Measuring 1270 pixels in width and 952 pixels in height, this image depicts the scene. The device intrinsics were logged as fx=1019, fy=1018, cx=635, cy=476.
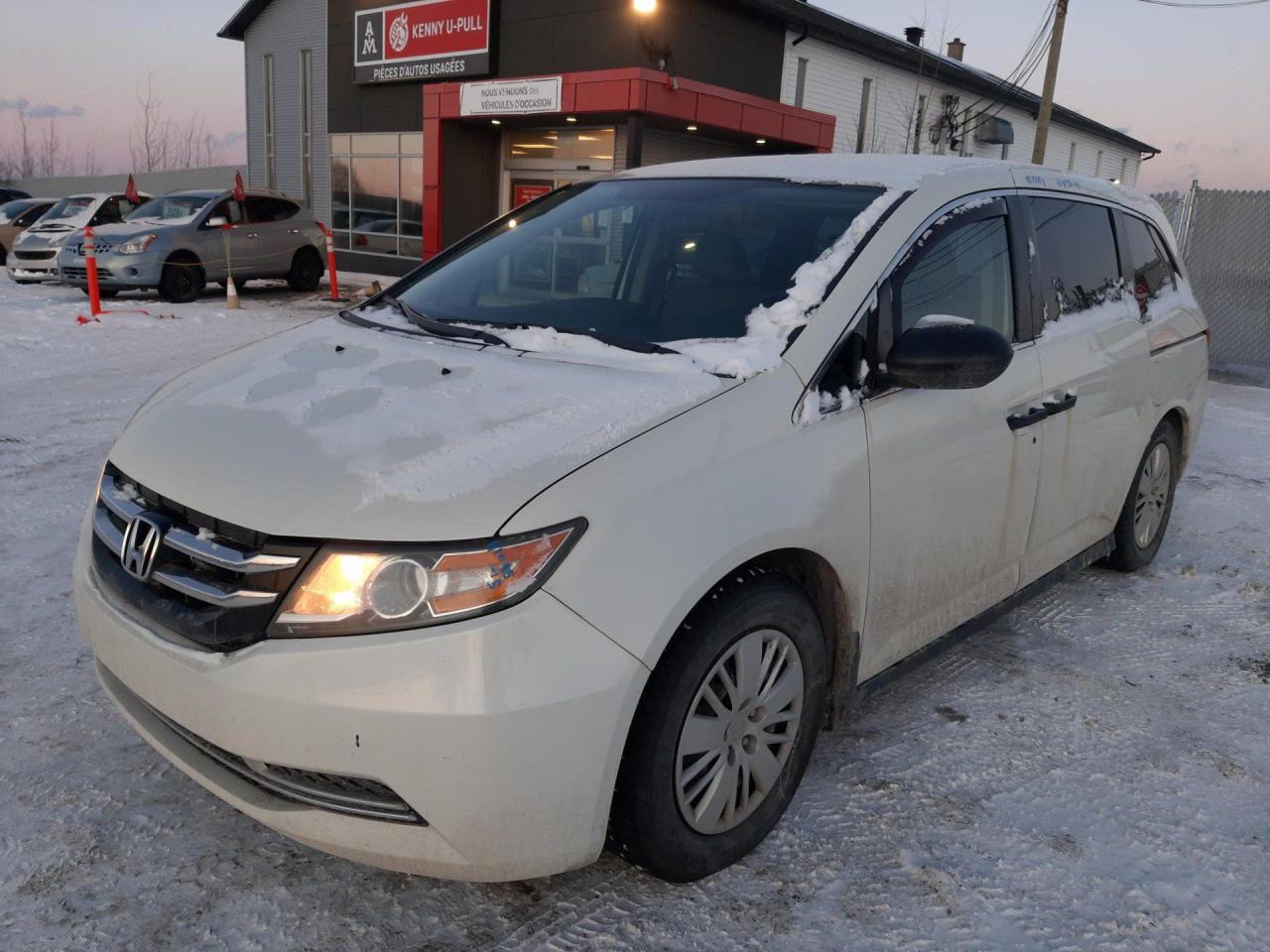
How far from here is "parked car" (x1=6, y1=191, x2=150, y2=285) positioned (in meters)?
16.4

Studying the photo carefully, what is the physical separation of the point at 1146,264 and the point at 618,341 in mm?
2857

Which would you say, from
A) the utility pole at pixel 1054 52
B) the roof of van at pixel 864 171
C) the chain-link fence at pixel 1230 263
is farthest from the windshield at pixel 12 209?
the roof of van at pixel 864 171

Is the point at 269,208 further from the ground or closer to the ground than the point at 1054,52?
closer to the ground

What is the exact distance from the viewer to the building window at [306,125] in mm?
25156

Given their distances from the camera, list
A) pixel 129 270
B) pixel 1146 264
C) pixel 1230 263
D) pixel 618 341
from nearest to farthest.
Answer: pixel 618 341 < pixel 1146 264 < pixel 1230 263 < pixel 129 270

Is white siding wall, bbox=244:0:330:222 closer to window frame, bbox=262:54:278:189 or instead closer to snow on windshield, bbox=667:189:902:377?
window frame, bbox=262:54:278:189

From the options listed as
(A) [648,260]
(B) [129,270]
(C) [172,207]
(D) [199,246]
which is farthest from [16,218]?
(A) [648,260]

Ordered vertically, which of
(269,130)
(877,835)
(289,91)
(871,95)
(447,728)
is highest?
(871,95)

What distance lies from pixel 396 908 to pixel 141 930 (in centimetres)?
55

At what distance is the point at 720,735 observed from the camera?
238 centimetres

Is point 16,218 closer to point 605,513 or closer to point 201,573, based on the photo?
point 201,573

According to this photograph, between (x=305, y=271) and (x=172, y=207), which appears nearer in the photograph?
(x=172, y=207)

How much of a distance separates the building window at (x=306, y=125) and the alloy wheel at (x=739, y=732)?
81.9 feet

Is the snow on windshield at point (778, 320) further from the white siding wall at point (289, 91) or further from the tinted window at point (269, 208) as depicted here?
the white siding wall at point (289, 91)
